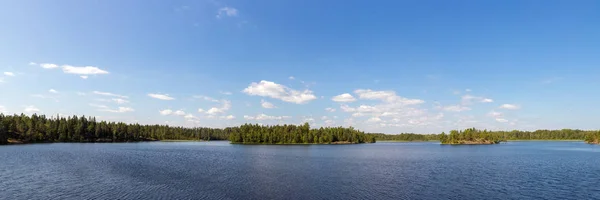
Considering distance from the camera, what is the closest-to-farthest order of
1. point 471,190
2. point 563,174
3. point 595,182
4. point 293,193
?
point 293,193, point 471,190, point 595,182, point 563,174

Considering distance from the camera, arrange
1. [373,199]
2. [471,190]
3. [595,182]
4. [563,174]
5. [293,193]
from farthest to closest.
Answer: [563,174]
[595,182]
[471,190]
[293,193]
[373,199]

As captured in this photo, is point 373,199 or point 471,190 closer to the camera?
point 373,199

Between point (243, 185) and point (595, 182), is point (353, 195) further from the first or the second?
point (595, 182)

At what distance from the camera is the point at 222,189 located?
2238 inches

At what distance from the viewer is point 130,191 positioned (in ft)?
176

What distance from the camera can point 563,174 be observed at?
7962cm

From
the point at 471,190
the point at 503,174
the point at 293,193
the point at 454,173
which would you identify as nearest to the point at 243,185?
the point at 293,193

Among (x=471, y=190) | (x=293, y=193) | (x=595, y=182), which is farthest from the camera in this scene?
(x=595, y=182)

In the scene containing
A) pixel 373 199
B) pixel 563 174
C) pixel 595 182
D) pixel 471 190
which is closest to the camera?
→ pixel 373 199

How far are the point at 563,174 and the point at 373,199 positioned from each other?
60.1 metres

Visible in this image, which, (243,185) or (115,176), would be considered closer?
(243,185)

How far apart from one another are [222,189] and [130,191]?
1458 cm

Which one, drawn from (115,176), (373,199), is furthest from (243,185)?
(115,176)

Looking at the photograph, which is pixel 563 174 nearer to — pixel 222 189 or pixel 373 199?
pixel 373 199
